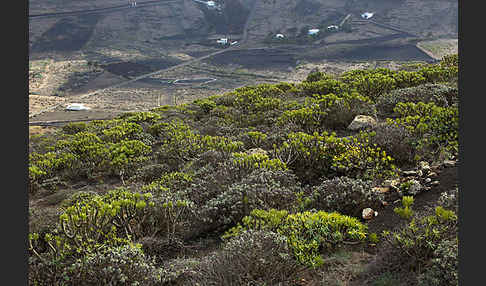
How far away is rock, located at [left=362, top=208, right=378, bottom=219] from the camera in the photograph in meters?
5.14

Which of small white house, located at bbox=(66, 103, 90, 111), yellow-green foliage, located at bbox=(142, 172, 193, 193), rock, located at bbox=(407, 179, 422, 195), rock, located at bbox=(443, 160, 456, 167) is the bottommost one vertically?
small white house, located at bbox=(66, 103, 90, 111)

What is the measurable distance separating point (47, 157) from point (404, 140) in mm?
9867

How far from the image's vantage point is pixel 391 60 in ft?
228

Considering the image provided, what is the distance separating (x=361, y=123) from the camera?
375 inches

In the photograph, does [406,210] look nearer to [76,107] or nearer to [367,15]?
[76,107]

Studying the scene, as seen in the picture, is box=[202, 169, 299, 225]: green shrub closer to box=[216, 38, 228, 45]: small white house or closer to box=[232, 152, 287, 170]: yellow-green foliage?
box=[232, 152, 287, 170]: yellow-green foliage

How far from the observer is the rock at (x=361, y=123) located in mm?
9398

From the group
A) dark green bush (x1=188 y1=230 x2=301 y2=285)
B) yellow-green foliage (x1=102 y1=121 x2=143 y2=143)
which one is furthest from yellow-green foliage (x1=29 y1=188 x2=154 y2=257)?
yellow-green foliage (x1=102 y1=121 x2=143 y2=143)

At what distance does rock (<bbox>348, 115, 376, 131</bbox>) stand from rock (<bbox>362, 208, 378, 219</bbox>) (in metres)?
4.50

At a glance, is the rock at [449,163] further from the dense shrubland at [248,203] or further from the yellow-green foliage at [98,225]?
the yellow-green foliage at [98,225]

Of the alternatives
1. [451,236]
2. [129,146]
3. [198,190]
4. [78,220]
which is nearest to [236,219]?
[198,190]

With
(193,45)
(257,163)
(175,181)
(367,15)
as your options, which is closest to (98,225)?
(175,181)

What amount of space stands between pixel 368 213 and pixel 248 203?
5.90ft

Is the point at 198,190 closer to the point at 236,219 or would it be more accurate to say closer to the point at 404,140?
the point at 236,219
